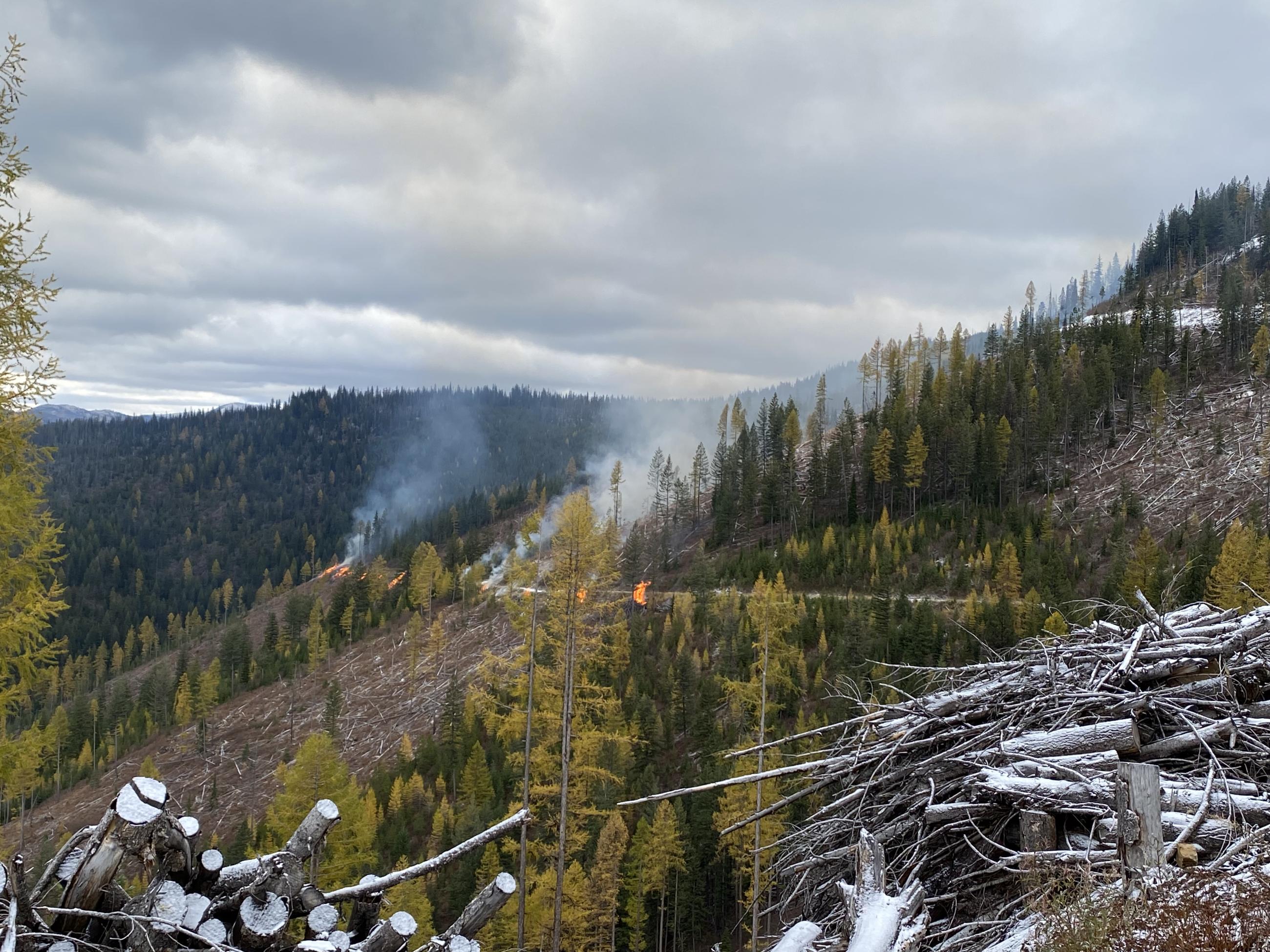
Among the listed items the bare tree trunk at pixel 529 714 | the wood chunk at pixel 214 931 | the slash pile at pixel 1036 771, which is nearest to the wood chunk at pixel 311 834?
the wood chunk at pixel 214 931

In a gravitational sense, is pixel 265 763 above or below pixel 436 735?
below

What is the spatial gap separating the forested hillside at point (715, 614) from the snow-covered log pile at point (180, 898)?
Result: 9.30 feet

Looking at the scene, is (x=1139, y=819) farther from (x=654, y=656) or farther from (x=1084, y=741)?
(x=654, y=656)

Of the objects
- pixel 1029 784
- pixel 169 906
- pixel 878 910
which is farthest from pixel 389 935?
pixel 1029 784

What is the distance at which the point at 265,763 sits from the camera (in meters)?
59.0

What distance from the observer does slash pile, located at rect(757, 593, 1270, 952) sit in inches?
147

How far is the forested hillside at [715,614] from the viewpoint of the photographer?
2031 cm

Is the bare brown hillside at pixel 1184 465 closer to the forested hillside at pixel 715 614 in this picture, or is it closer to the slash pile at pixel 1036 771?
the forested hillside at pixel 715 614

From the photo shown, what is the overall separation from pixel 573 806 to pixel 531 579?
18.1 ft

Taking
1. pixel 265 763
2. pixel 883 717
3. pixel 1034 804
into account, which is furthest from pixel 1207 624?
pixel 265 763

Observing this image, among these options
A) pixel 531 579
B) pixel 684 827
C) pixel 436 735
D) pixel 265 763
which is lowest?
pixel 265 763

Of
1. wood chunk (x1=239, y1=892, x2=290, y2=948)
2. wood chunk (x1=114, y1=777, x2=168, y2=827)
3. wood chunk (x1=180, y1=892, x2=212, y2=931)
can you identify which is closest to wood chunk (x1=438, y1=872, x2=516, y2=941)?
wood chunk (x1=239, y1=892, x2=290, y2=948)

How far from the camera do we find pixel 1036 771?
4.17m

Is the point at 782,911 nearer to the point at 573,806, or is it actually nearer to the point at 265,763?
the point at 573,806
